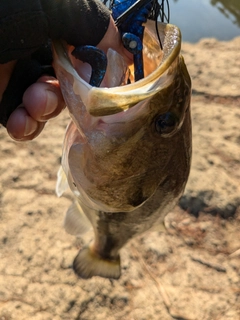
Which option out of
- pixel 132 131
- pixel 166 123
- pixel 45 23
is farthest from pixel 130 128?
pixel 45 23

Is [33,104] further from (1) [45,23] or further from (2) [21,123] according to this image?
(1) [45,23]

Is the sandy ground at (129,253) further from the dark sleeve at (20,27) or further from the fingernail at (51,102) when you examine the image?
the dark sleeve at (20,27)

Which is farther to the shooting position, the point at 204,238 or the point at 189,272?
the point at 204,238

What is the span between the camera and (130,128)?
1.22 m

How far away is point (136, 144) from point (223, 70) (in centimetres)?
384

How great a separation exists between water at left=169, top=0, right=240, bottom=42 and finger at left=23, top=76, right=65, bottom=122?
18.3ft

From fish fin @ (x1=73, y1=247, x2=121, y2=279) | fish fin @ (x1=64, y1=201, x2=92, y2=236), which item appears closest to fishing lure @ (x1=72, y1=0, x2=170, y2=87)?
fish fin @ (x1=64, y1=201, x2=92, y2=236)

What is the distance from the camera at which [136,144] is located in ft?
4.15

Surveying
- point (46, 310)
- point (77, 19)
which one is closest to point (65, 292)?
point (46, 310)

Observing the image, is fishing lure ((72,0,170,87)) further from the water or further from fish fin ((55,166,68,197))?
the water

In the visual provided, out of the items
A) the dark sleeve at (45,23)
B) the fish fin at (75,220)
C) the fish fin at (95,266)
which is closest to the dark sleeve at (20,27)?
the dark sleeve at (45,23)

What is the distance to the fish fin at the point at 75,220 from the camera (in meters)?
1.95

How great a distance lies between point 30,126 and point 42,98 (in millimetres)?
119

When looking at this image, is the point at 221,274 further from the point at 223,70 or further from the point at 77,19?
the point at 223,70
